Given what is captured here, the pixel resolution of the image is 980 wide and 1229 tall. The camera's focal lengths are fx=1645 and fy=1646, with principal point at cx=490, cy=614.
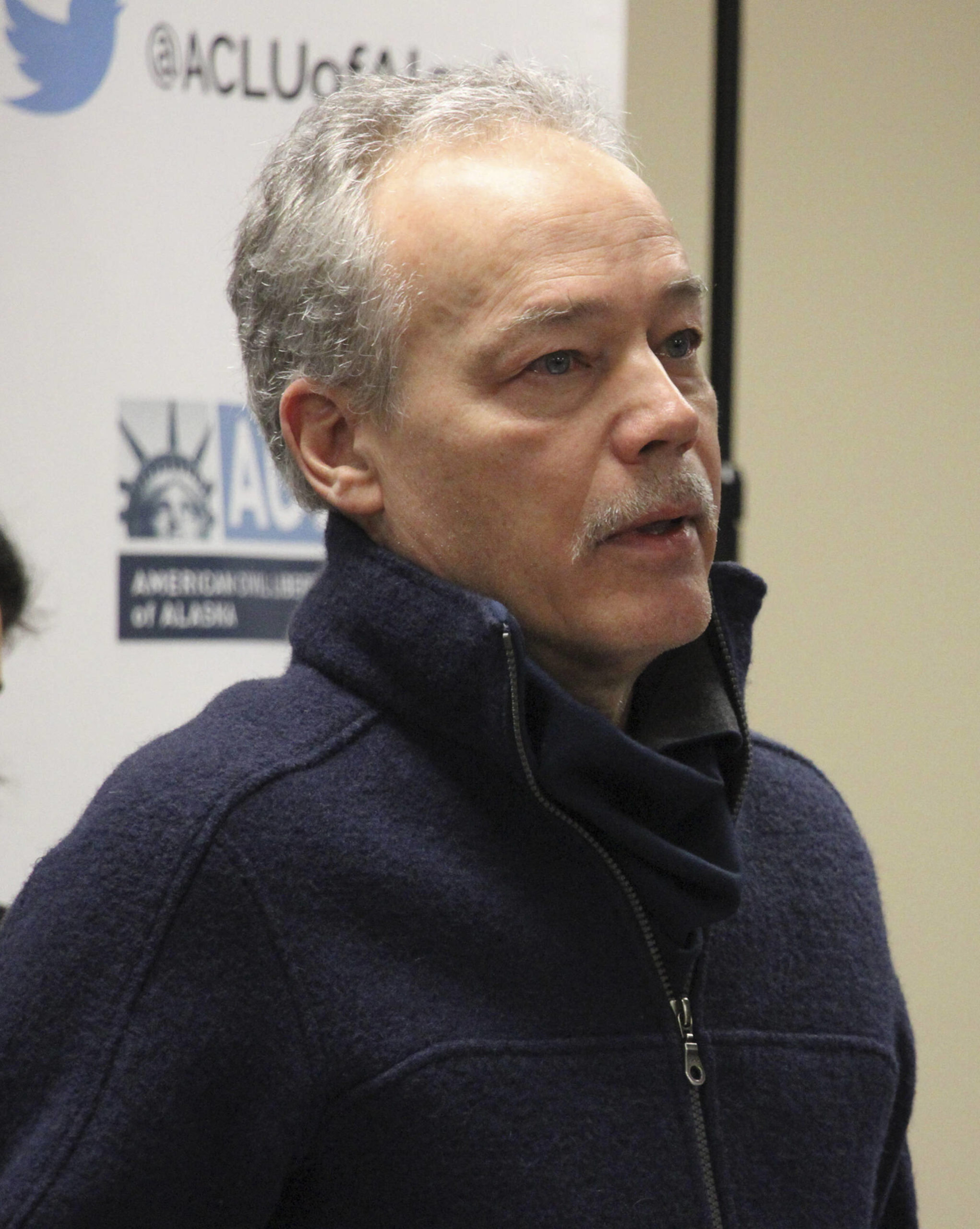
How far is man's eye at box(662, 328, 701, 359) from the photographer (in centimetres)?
113

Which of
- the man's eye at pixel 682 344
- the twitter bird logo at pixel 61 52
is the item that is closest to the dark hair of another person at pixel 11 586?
the twitter bird logo at pixel 61 52

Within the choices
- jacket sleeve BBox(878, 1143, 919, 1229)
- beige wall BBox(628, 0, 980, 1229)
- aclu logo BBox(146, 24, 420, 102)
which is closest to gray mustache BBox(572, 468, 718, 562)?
jacket sleeve BBox(878, 1143, 919, 1229)

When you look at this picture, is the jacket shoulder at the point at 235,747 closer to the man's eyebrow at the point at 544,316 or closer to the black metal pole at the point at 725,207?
the man's eyebrow at the point at 544,316

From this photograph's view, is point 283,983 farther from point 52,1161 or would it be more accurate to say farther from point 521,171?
point 521,171

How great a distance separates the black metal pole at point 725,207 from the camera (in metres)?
1.87

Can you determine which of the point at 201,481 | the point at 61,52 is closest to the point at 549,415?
the point at 201,481

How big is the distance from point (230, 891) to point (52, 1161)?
0.17 metres

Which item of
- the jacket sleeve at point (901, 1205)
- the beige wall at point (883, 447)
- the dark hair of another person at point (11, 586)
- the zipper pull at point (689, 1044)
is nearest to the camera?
the zipper pull at point (689, 1044)

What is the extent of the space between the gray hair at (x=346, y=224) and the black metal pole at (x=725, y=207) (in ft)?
2.19

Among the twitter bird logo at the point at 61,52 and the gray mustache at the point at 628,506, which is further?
the twitter bird logo at the point at 61,52

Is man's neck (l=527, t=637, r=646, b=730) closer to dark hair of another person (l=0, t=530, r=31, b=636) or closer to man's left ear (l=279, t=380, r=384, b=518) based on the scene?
man's left ear (l=279, t=380, r=384, b=518)

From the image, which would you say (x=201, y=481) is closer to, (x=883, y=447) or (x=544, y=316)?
(x=544, y=316)

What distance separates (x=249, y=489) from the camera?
5.71 feet

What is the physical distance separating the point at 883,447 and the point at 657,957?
6.19 feet
